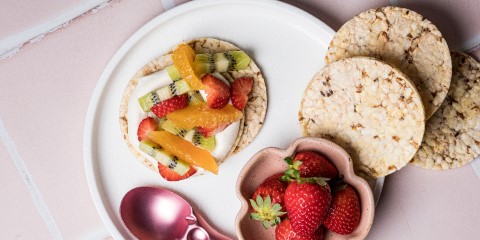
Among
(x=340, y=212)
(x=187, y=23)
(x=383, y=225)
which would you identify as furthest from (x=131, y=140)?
(x=383, y=225)

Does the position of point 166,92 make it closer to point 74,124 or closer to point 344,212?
point 74,124

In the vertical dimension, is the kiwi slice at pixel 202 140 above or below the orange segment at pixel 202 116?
below

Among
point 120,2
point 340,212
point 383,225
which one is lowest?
point 383,225

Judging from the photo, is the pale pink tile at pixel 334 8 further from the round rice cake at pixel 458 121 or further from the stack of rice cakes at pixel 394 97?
the round rice cake at pixel 458 121

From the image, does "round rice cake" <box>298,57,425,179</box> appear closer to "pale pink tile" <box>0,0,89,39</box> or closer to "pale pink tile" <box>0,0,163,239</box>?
"pale pink tile" <box>0,0,163,239</box>

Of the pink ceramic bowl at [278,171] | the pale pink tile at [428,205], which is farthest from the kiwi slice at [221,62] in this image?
the pale pink tile at [428,205]

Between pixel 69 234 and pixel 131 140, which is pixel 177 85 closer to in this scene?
pixel 131 140
